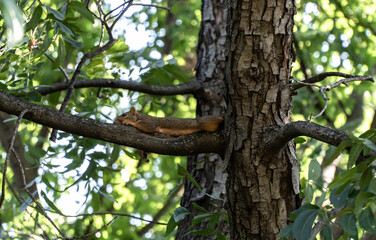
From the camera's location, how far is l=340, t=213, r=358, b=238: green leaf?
5.05 feet

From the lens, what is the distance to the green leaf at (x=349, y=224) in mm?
1540

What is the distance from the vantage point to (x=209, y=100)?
3.43 metres

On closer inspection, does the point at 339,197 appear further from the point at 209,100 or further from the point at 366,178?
the point at 209,100

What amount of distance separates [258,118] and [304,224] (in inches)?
26.2

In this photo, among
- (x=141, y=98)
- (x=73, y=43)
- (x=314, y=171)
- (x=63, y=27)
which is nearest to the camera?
(x=314, y=171)

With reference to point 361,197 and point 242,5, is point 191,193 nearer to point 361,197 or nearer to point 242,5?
point 242,5

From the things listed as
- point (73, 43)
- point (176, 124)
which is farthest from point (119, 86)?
point (176, 124)

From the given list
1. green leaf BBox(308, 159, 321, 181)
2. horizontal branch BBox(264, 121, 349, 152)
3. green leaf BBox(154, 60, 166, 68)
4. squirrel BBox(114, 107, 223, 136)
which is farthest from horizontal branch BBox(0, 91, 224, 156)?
green leaf BBox(154, 60, 166, 68)

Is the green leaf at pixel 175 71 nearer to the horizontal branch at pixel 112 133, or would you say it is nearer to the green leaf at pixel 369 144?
the horizontal branch at pixel 112 133

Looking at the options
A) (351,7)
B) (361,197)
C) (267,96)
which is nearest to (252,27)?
(267,96)

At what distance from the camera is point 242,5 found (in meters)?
2.19

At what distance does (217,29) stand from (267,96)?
168 centimetres

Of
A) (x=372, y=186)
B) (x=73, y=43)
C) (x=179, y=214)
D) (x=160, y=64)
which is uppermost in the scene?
(x=160, y=64)

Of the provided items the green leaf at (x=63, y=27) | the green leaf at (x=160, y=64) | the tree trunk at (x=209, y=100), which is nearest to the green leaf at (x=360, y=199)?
the tree trunk at (x=209, y=100)
